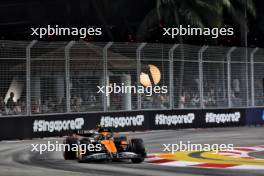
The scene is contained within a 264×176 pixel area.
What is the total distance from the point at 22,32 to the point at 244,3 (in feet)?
45.3

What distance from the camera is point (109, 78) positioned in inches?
989

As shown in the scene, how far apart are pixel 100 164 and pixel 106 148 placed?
1.33 ft

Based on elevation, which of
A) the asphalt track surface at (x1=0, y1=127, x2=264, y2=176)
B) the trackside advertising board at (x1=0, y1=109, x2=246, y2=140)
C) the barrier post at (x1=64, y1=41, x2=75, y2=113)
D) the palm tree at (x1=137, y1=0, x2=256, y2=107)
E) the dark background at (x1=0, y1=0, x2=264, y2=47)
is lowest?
the asphalt track surface at (x1=0, y1=127, x2=264, y2=176)

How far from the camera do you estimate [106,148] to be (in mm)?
14789

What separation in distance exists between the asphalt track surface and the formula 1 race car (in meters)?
0.18

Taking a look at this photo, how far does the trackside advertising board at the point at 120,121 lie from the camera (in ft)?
74.7

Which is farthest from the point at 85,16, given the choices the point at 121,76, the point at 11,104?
the point at 11,104

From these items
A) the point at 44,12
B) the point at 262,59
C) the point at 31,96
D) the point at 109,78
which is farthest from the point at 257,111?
the point at 44,12

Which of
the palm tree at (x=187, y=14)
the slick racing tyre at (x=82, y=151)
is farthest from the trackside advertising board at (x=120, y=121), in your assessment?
the slick racing tyre at (x=82, y=151)

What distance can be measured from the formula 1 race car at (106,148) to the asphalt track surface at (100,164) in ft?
0.58

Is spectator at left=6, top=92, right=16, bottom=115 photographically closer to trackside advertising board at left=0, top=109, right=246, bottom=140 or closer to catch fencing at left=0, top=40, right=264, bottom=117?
catch fencing at left=0, top=40, right=264, bottom=117

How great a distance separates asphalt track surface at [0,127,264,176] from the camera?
41.9 ft

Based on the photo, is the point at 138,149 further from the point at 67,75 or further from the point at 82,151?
the point at 67,75

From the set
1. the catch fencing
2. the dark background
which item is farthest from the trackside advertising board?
the dark background
